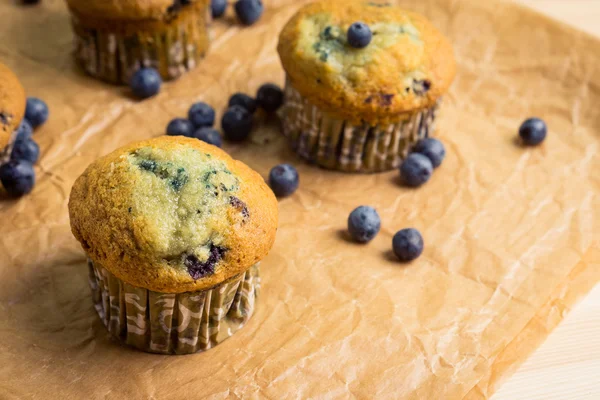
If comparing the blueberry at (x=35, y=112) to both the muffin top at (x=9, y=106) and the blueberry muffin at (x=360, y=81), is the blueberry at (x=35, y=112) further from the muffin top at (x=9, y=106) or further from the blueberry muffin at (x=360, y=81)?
the blueberry muffin at (x=360, y=81)

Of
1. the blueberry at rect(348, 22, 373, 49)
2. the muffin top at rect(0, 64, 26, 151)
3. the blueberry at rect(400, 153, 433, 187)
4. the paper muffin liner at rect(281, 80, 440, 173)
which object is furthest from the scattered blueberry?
the muffin top at rect(0, 64, 26, 151)

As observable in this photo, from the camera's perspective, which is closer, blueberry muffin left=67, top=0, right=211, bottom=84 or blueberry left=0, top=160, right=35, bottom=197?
blueberry left=0, top=160, right=35, bottom=197

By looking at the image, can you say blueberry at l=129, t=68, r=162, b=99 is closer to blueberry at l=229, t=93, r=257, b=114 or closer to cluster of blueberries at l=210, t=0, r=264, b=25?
blueberry at l=229, t=93, r=257, b=114

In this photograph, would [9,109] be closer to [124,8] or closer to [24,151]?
[24,151]

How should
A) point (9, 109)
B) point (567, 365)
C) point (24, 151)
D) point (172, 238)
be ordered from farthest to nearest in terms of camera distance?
point (24, 151)
point (9, 109)
point (567, 365)
point (172, 238)

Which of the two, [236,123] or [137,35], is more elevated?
[137,35]

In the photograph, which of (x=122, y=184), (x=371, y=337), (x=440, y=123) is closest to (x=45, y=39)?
(x=122, y=184)

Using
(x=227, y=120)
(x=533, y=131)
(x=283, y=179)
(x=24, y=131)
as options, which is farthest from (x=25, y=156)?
(x=533, y=131)
